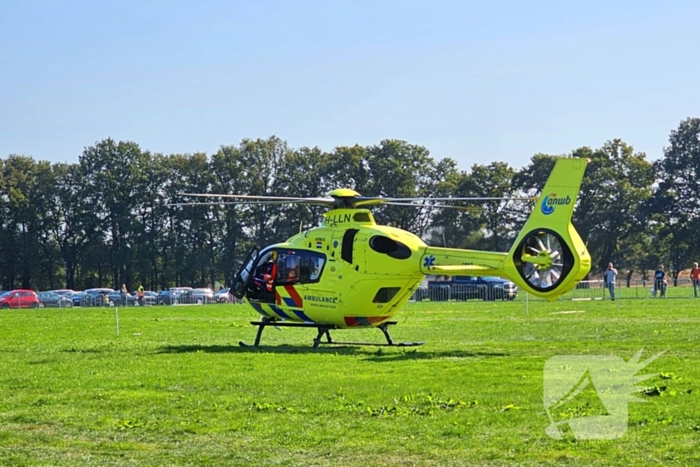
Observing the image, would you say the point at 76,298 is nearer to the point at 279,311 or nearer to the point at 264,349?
the point at 279,311

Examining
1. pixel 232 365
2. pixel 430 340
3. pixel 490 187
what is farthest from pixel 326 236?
pixel 490 187

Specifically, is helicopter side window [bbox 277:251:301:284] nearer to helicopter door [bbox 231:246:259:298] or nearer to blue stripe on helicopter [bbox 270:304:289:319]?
blue stripe on helicopter [bbox 270:304:289:319]

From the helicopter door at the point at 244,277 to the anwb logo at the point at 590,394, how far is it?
390 inches

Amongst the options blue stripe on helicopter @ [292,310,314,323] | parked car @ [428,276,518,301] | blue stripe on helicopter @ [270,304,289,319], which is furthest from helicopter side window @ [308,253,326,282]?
parked car @ [428,276,518,301]

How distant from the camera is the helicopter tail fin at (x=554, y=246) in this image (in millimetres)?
21859

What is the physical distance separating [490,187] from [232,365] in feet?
256

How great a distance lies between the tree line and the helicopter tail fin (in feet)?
228

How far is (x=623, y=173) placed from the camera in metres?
97.9

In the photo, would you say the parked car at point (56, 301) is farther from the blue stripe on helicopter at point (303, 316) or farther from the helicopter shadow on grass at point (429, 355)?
the helicopter shadow on grass at point (429, 355)

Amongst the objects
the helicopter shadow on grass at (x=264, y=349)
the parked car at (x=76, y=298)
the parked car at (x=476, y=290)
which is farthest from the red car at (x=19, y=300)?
the helicopter shadow on grass at (x=264, y=349)

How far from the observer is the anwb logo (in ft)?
40.5

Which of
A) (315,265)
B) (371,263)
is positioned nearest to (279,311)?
(315,265)

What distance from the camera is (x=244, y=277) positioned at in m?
27.5

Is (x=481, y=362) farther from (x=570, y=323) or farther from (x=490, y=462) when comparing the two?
(x=570, y=323)
